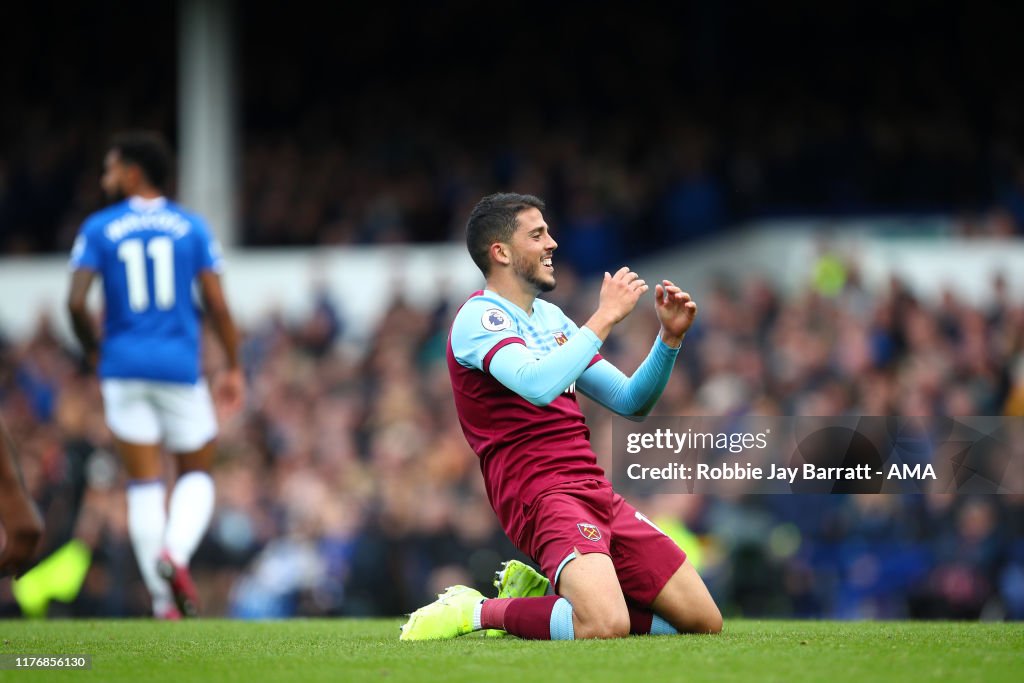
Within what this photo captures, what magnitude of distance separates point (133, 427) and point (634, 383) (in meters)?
2.89

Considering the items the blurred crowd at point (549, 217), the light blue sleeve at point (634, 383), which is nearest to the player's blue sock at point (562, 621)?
the light blue sleeve at point (634, 383)

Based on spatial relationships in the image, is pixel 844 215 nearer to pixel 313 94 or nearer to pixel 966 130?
pixel 966 130

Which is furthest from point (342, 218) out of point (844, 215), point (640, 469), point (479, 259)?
point (479, 259)

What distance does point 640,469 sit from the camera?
926 centimetres

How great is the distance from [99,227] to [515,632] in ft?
11.1

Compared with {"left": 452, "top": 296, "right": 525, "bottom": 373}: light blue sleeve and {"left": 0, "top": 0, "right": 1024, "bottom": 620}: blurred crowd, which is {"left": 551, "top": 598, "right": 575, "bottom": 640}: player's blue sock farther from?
{"left": 0, "top": 0, "right": 1024, "bottom": 620}: blurred crowd

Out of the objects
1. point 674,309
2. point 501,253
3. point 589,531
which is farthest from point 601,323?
point 589,531

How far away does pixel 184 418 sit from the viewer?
310 inches

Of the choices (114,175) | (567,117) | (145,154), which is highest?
(567,117)

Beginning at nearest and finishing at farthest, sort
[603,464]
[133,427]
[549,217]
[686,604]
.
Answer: [686,604]
[133,427]
[603,464]
[549,217]

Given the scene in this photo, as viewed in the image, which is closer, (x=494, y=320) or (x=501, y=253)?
(x=494, y=320)

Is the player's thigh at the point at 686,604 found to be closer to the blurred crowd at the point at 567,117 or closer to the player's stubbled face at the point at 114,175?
the player's stubbled face at the point at 114,175

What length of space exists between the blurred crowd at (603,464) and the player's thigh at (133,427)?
11.0ft

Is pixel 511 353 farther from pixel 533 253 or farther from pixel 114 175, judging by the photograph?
pixel 114 175
